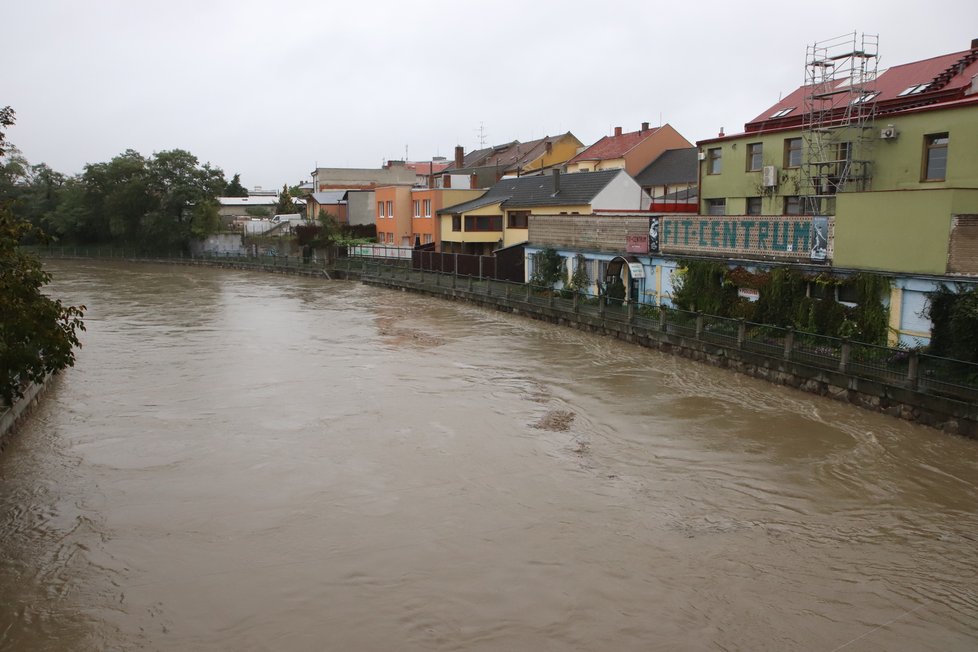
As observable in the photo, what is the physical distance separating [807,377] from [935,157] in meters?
10.2

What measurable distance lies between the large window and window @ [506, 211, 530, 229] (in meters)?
0.93

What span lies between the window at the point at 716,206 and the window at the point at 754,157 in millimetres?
1856

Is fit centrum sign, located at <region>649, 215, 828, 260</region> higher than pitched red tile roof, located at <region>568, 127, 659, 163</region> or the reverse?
the reverse

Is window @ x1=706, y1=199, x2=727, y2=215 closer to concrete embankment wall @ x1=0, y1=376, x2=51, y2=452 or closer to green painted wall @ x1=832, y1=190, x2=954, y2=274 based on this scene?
green painted wall @ x1=832, y1=190, x2=954, y2=274

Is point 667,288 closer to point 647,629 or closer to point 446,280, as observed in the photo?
point 446,280

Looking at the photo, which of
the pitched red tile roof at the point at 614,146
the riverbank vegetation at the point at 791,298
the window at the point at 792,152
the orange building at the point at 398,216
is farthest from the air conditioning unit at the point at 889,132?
the orange building at the point at 398,216

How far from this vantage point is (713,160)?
31891mm

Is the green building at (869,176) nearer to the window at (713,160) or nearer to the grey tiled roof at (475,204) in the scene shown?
the window at (713,160)

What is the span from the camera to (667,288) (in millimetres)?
25422

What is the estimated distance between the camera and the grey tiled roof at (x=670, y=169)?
40.7 meters

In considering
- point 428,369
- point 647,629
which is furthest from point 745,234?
point 647,629

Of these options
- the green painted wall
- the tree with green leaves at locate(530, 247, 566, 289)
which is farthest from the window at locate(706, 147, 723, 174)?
the green painted wall

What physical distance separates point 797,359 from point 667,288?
7.77 meters

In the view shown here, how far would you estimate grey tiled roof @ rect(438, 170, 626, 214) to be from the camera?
3706cm
